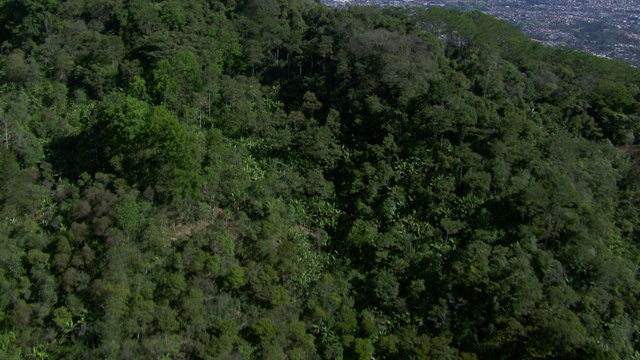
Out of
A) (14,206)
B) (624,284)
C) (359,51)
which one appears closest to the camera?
(624,284)

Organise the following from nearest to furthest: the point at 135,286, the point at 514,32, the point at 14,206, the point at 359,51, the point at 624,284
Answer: the point at 135,286 → the point at 624,284 → the point at 14,206 → the point at 359,51 → the point at 514,32

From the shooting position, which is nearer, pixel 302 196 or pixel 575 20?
pixel 302 196

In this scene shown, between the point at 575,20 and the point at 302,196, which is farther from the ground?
the point at 575,20

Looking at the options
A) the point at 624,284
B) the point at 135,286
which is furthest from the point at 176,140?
the point at 624,284

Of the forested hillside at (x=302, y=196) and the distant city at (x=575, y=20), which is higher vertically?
the distant city at (x=575, y=20)

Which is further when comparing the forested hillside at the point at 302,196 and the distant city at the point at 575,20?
the distant city at the point at 575,20

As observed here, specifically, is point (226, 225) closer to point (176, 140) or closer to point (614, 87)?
point (176, 140)
